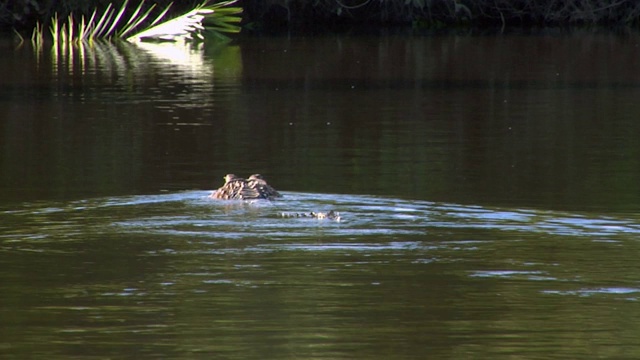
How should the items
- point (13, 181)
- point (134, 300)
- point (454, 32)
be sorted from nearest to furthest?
point (134, 300), point (13, 181), point (454, 32)

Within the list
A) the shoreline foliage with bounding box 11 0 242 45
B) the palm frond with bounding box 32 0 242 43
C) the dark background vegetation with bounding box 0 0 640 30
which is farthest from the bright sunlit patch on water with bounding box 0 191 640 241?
the dark background vegetation with bounding box 0 0 640 30

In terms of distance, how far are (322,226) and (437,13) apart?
40.7 meters

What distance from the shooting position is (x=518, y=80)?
90.9 ft

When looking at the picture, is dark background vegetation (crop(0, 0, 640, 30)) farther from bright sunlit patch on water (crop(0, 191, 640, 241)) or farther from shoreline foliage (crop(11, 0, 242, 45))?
bright sunlit patch on water (crop(0, 191, 640, 241))

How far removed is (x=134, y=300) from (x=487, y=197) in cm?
498

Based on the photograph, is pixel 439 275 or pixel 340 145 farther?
pixel 340 145

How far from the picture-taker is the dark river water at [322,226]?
818 cm

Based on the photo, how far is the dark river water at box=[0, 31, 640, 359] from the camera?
8180 millimetres

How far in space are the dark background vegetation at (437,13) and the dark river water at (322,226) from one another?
25.1 metres

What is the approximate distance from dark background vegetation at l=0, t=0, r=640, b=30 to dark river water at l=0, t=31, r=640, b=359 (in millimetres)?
25084

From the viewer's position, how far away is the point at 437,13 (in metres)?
51.2

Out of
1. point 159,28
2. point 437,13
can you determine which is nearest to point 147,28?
point 159,28

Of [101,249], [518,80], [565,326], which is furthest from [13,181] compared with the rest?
[518,80]

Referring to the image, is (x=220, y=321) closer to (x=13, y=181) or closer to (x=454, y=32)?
(x=13, y=181)
